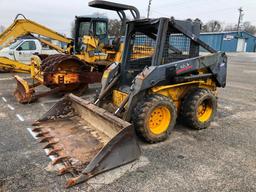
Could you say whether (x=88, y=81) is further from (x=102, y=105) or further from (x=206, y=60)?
(x=206, y=60)

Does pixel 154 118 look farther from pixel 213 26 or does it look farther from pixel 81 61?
pixel 213 26

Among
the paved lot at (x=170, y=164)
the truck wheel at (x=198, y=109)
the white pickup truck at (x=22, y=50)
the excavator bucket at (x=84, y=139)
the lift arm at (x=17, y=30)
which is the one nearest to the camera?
the paved lot at (x=170, y=164)

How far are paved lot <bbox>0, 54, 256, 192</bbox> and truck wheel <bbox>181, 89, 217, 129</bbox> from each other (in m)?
0.18

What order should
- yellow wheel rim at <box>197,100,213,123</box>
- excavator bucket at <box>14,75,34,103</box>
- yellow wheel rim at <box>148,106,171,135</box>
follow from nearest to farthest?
1. yellow wheel rim at <box>148,106,171,135</box>
2. yellow wheel rim at <box>197,100,213,123</box>
3. excavator bucket at <box>14,75,34,103</box>

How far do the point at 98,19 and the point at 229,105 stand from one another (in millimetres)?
5393

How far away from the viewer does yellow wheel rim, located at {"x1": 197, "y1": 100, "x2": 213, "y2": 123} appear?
504 cm

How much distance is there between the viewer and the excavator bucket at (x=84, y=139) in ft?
10.5

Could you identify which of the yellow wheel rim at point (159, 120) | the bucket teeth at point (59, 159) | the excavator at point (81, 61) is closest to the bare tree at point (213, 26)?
the excavator at point (81, 61)

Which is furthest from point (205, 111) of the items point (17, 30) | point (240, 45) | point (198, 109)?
point (240, 45)

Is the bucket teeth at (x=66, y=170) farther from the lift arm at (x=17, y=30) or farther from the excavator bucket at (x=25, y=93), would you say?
the lift arm at (x=17, y=30)

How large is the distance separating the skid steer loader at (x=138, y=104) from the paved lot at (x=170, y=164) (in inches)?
7.1

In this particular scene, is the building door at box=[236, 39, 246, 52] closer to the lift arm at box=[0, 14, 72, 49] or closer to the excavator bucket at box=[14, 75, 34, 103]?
the lift arm at box=[0, 14, 72, 49]

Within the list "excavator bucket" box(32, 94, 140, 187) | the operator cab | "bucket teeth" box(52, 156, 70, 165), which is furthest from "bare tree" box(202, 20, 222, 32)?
"bucket teeth" box(52, 156, 70, 165)

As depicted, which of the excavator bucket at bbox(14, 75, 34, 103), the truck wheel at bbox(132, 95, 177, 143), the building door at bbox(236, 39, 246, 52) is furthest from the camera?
the building door at bbox(236, 39, 246, 52)
